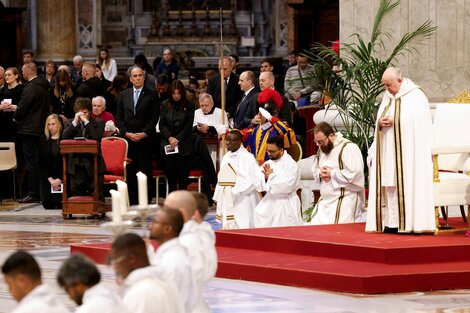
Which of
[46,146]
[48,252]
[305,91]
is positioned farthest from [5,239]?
[305,91]

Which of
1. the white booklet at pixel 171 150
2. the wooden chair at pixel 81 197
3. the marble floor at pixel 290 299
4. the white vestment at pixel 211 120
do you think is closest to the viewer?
the marble floor at pixel 290 299

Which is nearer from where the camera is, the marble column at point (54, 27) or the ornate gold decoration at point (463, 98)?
the ornate gold decoration at point (463, 98)

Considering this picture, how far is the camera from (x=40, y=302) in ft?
17.1

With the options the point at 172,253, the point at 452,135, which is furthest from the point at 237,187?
the point at 172,253

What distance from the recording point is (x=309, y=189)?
14.8 m

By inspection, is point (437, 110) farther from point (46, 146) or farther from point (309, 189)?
point (46, 146)

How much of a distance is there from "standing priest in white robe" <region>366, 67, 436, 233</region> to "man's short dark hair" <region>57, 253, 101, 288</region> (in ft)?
19.8

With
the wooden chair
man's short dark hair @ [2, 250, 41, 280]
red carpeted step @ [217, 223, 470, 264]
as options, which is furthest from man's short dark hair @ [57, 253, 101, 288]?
the wooden chair

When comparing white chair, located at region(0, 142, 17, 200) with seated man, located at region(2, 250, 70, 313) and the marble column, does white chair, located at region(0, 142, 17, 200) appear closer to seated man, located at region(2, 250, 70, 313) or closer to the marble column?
the marble column

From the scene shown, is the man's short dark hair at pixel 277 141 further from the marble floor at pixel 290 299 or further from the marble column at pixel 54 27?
the marble column at pixel 54 27

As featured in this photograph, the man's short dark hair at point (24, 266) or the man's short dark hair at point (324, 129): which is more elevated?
the man's short dark hair at point (324, 129)

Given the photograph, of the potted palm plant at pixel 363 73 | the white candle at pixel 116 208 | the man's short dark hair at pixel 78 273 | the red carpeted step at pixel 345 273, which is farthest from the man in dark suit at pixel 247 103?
the man's short dark hair at pixel 78 273

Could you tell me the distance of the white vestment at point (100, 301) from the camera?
5312 mm

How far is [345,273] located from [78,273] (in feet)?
15.4
